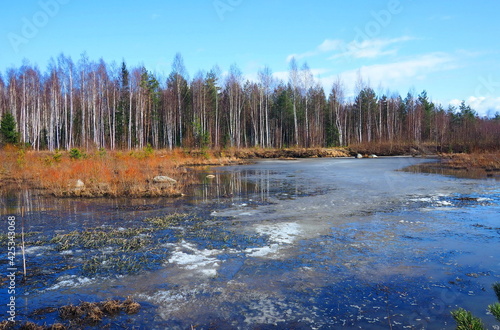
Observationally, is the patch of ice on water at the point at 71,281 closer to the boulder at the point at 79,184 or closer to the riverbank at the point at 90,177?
the riverbank at the point at 90,177

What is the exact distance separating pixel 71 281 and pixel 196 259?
7.12 ft

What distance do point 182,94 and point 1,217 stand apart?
45965mm

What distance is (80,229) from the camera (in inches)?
366

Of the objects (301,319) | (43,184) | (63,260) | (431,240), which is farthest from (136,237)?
(43,184)

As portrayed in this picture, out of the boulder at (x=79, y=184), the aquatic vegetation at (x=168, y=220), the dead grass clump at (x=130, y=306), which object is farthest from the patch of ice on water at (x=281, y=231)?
the boulder at (x=79, y=184)

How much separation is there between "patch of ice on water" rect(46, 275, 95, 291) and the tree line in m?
30.9

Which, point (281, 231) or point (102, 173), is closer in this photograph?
point (281, 231)

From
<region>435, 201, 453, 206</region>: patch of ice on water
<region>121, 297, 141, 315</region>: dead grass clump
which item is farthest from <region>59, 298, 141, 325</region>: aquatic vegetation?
<region>435, 201, 453, 206</region>: patch of ice on water

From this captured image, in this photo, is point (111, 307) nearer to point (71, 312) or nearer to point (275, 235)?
point (71, 312)

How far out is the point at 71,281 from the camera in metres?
5.82

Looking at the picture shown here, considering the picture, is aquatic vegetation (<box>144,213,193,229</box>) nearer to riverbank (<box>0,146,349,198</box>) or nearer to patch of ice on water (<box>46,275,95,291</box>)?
patch of ice on water (<box>46,275,95,291</box>)

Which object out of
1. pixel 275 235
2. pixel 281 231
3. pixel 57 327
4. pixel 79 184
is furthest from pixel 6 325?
pixel 79 184

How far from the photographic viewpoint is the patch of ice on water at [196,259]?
6432mm

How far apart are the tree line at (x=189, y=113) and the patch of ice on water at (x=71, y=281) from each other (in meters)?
30.9
